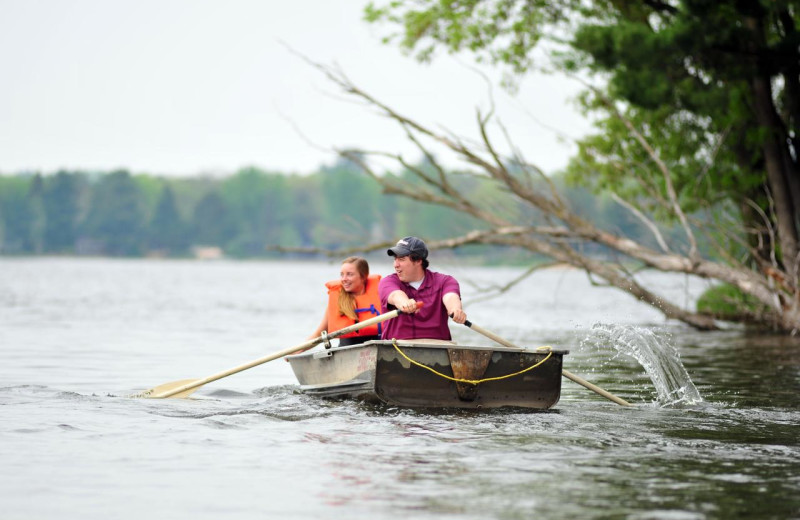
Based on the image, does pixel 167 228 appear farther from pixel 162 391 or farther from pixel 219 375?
pixel 219 375

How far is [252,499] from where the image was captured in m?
6.53

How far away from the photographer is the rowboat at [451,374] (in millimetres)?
9766

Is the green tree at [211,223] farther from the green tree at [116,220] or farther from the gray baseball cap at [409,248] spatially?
the gray baseball cap at [409,248]

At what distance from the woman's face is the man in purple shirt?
0.99 metres

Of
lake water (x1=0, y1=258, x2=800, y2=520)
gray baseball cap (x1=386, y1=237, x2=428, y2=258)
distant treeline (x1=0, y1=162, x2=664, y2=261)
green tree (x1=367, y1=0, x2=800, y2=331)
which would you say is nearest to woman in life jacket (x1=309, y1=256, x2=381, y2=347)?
lake water (x1=0, y1=258, x2=800, y2=520)

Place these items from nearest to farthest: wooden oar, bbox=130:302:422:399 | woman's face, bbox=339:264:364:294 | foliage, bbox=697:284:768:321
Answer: wooden oar, bbox=130:302:422:399
woman's face, bbox=339:264:364:294
foliage, bbox=697:284:768:321

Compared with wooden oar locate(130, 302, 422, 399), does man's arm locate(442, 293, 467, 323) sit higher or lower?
higher

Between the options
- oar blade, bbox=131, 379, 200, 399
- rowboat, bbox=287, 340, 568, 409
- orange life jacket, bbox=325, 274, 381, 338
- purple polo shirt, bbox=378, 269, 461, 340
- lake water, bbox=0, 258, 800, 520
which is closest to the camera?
lake water, bbox=0, 258, 800, 520

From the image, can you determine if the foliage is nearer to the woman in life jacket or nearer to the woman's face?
the woman in life jacket

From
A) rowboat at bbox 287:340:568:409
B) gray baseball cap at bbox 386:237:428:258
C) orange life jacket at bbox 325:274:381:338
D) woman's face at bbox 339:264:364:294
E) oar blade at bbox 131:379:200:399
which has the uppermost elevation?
gray baseball cap at bbox 386:237:428:258

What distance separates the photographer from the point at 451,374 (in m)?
9.84

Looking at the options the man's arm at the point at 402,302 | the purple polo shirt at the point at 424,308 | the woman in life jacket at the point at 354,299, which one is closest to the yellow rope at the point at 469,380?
the man's arm at the point at 402,302

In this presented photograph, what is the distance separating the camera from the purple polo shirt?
10.1 meters

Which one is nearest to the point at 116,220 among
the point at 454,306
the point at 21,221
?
the point at 21,221
